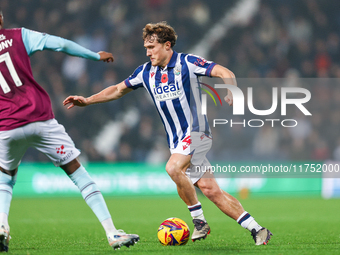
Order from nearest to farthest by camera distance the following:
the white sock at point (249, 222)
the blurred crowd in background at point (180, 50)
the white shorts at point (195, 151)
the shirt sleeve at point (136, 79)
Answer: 1. the white sock at point (249, 222)
2. the white shorts at point (195, 151)
3. the shirt sleeve at point (136, 79)
4. the blurred crowd in background at point (180, 50)

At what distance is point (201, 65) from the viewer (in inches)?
198

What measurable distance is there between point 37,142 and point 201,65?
6.16ft

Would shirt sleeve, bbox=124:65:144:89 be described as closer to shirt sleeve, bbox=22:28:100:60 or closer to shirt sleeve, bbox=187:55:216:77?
shirt sleeve, bbox=187:55:216:77

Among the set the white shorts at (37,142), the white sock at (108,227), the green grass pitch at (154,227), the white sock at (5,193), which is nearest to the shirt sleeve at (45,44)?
the white shorts at (37,142)

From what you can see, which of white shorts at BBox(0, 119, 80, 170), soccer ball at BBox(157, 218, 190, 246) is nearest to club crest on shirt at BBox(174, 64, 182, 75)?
white shorts at BBox(0, 119, 80, 170)

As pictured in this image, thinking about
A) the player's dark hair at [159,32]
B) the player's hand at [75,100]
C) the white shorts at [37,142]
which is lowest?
the white shorts at [37,142]

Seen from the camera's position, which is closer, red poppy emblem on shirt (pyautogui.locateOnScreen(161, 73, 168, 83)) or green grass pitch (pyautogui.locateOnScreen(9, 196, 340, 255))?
green grass pitch (pyautogui.locateOnScreen(9, 196, 340, 255))

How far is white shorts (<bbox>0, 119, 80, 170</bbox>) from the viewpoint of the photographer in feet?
13.7

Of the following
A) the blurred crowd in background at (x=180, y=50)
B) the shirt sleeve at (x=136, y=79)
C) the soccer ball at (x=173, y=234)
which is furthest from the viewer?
the blurred crowd in background at (x=180, y=50)

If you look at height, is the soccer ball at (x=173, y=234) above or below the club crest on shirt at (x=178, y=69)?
below

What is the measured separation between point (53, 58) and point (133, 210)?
26.8 ft

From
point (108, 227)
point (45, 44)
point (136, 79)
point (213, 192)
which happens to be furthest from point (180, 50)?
point (108, 227)

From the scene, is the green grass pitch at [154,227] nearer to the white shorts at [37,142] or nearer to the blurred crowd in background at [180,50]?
the white shorts at [37,142]

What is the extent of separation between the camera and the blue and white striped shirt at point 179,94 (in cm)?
513
